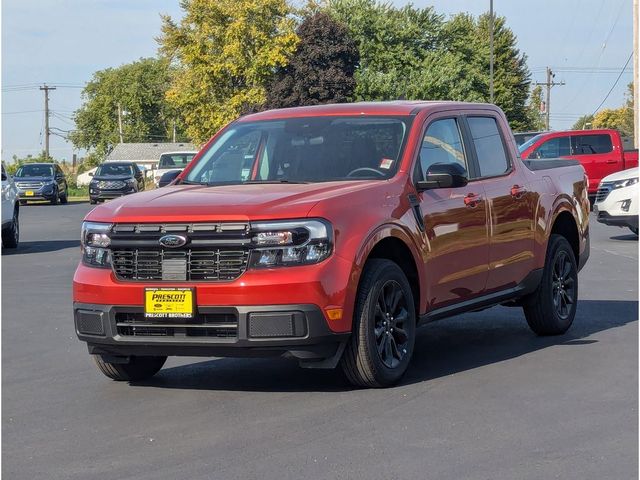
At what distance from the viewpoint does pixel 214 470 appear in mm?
5836

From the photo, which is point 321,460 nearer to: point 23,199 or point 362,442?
point 362,442

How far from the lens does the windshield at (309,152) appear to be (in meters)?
8.52

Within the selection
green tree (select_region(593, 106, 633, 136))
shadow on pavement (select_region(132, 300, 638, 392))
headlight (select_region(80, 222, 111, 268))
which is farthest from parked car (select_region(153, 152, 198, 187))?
green tree (select_region(593, 106, 633, 136))

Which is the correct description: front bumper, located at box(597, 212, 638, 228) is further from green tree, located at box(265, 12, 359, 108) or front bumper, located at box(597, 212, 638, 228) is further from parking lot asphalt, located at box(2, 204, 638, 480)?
green tree, located at box(265, 12, 359, 108)

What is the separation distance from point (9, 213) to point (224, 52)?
49.0m

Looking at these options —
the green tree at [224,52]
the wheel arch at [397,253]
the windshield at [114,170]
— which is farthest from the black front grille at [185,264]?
the green tree at [224,52]

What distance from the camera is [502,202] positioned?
9.45 metres

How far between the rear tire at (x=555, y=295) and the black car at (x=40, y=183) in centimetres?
3892

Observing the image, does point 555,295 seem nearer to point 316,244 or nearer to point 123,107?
point 316,244

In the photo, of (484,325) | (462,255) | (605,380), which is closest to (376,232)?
(462,255)

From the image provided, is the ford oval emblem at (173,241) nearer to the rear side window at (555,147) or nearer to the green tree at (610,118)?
the rear side window at (555,147)

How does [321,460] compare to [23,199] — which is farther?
[23,199]

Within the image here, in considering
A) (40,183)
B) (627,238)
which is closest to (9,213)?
(627,238)

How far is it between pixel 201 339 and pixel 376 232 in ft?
4.13
